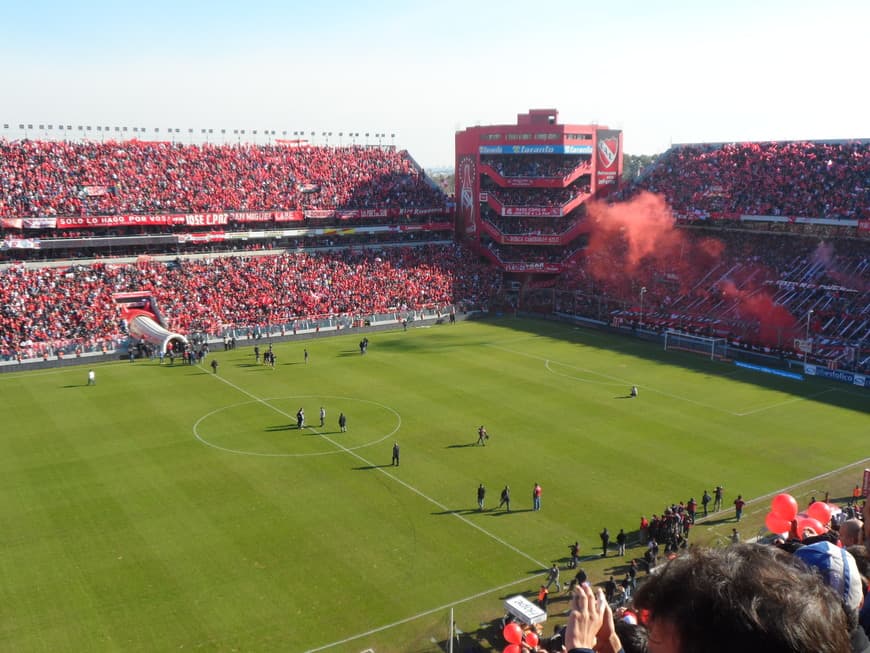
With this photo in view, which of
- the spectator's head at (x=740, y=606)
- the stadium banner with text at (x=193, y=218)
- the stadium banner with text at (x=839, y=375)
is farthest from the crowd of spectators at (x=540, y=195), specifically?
the spectator's head at (x=740, y=606)

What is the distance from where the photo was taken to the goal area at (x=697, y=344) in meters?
53.5

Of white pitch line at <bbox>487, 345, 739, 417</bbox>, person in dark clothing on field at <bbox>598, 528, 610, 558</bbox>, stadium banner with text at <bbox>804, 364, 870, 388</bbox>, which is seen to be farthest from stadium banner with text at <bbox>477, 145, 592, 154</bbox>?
person in dark clothing on field at <bbox>598, 528, 610, 558</bbox>

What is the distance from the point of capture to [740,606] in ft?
10.1

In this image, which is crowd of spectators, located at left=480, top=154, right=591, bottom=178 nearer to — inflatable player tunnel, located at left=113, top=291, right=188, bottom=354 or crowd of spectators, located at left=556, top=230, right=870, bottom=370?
crowd of spectators, located at left=556, top=230, right=870, bottom=370

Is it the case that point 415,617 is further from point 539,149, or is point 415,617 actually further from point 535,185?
point 539,149

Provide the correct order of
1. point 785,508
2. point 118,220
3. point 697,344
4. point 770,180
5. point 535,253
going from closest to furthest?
point 785,508 < point 697,344 < point 118,220 < point 770,180 < point 535,253

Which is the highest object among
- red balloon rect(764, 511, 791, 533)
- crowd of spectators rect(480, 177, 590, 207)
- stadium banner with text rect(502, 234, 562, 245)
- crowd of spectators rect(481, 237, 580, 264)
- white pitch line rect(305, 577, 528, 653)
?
crowd of spectators rect(480, 177, 590, 207)

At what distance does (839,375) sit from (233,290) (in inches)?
1789

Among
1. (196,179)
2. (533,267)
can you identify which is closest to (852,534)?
(533,267)

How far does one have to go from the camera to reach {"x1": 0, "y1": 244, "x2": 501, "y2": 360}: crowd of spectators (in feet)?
175

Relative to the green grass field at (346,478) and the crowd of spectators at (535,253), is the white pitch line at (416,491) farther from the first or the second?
the crowd of spectators at (535,253)

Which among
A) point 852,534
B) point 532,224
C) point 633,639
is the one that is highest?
point 633,639

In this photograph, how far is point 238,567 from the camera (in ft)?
78.4

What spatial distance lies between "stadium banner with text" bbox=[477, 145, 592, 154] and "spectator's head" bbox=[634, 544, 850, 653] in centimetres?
7307
